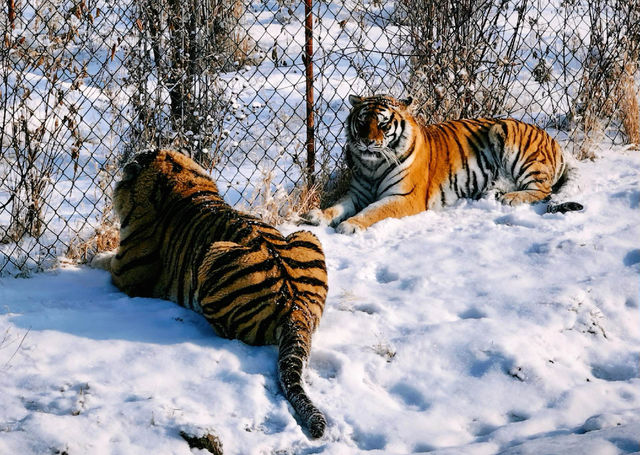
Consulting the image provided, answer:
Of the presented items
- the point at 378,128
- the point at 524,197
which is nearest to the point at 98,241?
the point at 378,128

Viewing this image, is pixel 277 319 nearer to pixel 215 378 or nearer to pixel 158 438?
pixel 215 378

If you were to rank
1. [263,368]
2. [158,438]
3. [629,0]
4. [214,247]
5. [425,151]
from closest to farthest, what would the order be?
[158,438] < [263,368] < [214,247] < [425,151] < [629,0]

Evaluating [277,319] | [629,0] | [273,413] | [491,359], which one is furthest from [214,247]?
[629,0]

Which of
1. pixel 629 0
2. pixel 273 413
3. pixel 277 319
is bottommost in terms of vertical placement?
pixel 273 413

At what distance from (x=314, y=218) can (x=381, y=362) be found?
7.05 feet

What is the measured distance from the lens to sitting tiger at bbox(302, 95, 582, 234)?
6.00 m

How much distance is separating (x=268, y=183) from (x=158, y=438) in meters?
2.91

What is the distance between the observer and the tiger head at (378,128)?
5.99 meters

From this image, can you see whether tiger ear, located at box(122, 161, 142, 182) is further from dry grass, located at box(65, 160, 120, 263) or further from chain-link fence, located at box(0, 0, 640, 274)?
dry grass, located at box(65, 160, 120, 263)

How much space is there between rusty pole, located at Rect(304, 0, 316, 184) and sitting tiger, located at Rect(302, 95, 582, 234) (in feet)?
0.96

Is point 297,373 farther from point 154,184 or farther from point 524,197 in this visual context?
point 524,197

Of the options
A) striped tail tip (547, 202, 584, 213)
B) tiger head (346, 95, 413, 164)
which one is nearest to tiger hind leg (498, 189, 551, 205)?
striped tail tip (547, 202, 584, 213)

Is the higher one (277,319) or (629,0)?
(629,0)

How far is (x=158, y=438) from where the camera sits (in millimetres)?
3217
